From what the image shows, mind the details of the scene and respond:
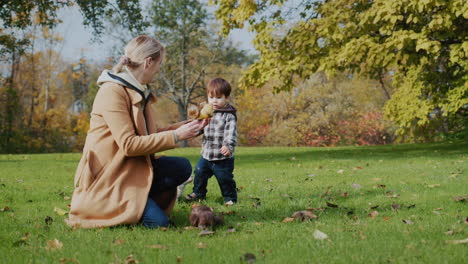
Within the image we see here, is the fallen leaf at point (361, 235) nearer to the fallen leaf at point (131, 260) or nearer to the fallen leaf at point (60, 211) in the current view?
the fallen leaf at point (131, 260)

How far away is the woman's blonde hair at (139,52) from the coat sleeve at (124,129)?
0.23m

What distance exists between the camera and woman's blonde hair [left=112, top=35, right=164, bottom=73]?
3.79m

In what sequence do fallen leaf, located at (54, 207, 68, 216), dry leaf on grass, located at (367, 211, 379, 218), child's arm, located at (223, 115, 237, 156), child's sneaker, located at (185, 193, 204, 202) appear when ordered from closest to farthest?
dry leaf on grass, located at (367, 211, 379, 218)
fallen leaf, located at (54, 207, 68, 216)
child's arm, located at (223, 115, 237, 156)
child's sneaker, located at (185, 193, 204, 202)

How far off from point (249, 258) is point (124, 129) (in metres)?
1.49

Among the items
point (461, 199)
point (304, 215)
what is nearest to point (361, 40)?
point (461, 199)

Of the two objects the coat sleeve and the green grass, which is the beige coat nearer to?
the coat sleeve

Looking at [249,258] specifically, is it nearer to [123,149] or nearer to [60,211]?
[123,149]

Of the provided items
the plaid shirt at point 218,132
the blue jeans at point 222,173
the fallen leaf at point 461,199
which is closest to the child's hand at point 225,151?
the plaid shirt at point 218,132

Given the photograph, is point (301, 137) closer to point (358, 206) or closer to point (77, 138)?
point (77, 138)

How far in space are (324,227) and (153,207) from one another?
143cm

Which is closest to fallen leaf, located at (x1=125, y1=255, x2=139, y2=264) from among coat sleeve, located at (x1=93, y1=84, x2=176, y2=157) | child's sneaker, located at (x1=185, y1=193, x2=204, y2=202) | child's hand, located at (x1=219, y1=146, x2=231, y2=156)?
coat sleeve, located at (x1=93, y1=84, x2=176, y2=157)

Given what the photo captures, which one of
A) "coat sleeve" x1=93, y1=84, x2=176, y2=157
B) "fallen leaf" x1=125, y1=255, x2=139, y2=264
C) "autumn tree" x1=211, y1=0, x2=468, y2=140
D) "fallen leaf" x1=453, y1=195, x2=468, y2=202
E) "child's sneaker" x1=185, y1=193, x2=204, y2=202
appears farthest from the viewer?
A: "autumn tree" x1=211, y1=0, x2=468, y2=140

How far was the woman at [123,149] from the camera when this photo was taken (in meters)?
3.62

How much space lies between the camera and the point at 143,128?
12.4 feet
